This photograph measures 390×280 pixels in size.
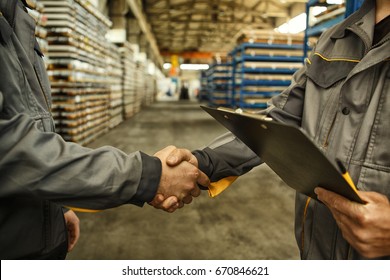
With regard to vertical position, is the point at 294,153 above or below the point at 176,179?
above

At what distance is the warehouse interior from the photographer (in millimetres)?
2876

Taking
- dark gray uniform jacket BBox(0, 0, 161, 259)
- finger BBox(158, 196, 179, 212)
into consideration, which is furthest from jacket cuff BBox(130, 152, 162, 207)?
finger BBox(158, 196, 179, 212)

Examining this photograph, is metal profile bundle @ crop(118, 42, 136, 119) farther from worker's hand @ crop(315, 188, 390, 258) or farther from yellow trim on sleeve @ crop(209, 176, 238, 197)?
worker's hand @ crop(315, 188, 390, 258)

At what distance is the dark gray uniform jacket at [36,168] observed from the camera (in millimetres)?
1025

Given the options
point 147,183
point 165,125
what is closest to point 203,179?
point 147,183

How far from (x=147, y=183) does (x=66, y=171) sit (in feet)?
0.97

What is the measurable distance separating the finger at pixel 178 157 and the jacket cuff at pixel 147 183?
0.21 metres

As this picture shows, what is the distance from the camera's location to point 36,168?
1.04 meters

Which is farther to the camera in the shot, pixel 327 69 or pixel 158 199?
pixel 158 199

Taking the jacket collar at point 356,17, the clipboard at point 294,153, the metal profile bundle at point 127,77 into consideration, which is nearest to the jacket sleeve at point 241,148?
the jacket collar at point 356,17

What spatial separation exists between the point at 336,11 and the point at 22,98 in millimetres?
5320

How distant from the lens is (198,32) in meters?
24.2

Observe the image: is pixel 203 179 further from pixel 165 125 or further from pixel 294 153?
pixel 165 125

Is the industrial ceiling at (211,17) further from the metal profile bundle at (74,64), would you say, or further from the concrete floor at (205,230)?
the concrete floor at (205,230)
